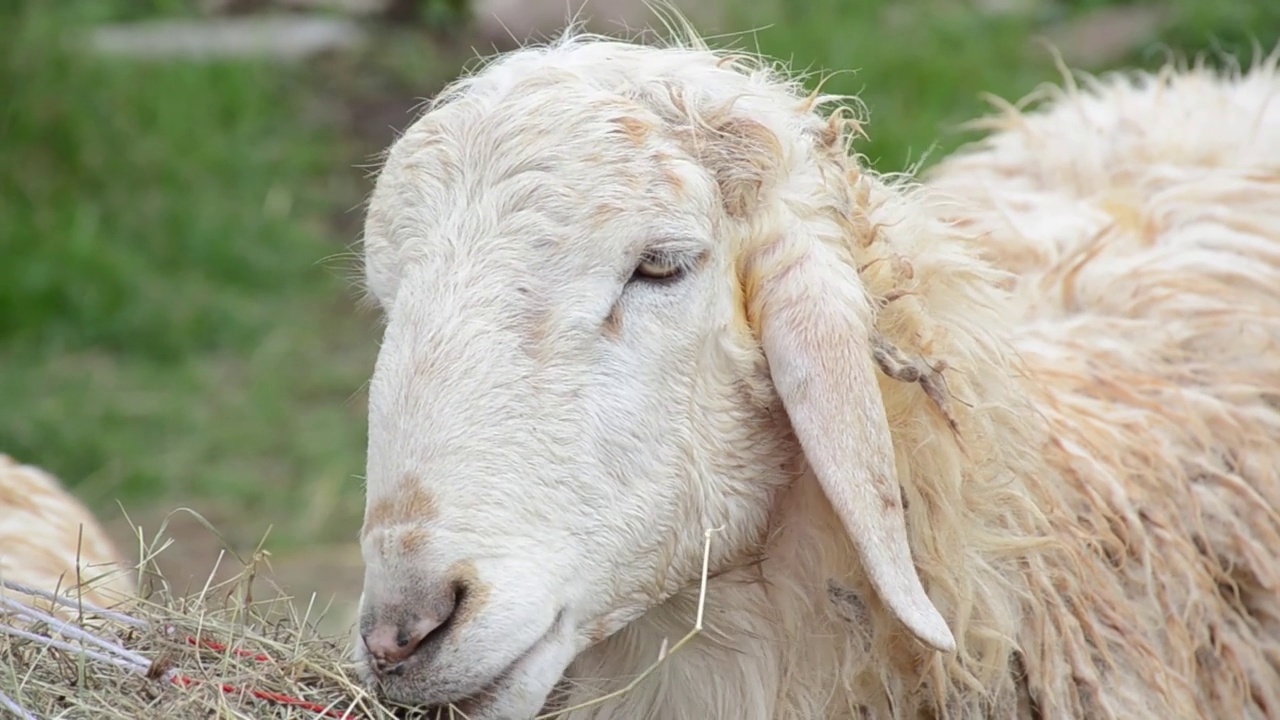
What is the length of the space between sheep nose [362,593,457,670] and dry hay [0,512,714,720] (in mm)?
129

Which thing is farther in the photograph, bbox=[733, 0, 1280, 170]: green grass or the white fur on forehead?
bbox=[733, 0, 1280, 170]: green grass

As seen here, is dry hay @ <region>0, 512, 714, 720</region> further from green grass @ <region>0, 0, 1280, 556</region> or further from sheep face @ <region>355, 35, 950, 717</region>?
green grass @ <region>0, 0, 1280, 556</region>

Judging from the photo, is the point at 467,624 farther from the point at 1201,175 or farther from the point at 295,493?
the point at 295,493

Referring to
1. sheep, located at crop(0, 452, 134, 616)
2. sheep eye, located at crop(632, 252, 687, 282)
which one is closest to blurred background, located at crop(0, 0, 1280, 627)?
sheep, located at crop(0, 452, 134, 616)

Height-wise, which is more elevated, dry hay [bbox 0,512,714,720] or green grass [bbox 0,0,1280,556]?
dry hay [bbox 0,512,714,720]

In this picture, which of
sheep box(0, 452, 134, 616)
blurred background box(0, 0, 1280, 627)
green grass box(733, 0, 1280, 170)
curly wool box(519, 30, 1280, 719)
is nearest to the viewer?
curly wool box(519, 30, 1280, 719)

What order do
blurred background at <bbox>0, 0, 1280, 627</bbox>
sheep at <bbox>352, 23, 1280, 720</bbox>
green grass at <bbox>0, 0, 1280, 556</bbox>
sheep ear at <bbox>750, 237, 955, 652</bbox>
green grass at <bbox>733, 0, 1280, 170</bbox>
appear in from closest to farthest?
1. sheep at <bbox>352, 23, 1280, 720</bbox>
2. sheep ear at <bbox>750, 237, 955, 652</bbox>
3. blurred background at <bbox>0, 0, 1280, 627</bbox>
4. green grass at <bbox>0, 0, 1280, 556</bbox>
5. green grass at <bbox>733, 0, 1280, 170</bbox>

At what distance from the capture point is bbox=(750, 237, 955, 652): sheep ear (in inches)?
100

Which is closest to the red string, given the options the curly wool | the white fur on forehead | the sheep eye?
the curly wool

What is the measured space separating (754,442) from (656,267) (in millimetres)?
341

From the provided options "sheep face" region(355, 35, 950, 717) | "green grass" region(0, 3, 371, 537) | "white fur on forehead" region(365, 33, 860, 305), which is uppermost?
"white fur on forehead" region(365, 33, 860, 305)

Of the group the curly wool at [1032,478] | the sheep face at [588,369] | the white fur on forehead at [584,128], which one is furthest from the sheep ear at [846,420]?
the white fur on forehead at [584,128]

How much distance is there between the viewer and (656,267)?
259 cm

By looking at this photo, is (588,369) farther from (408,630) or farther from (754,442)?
(408,630)
